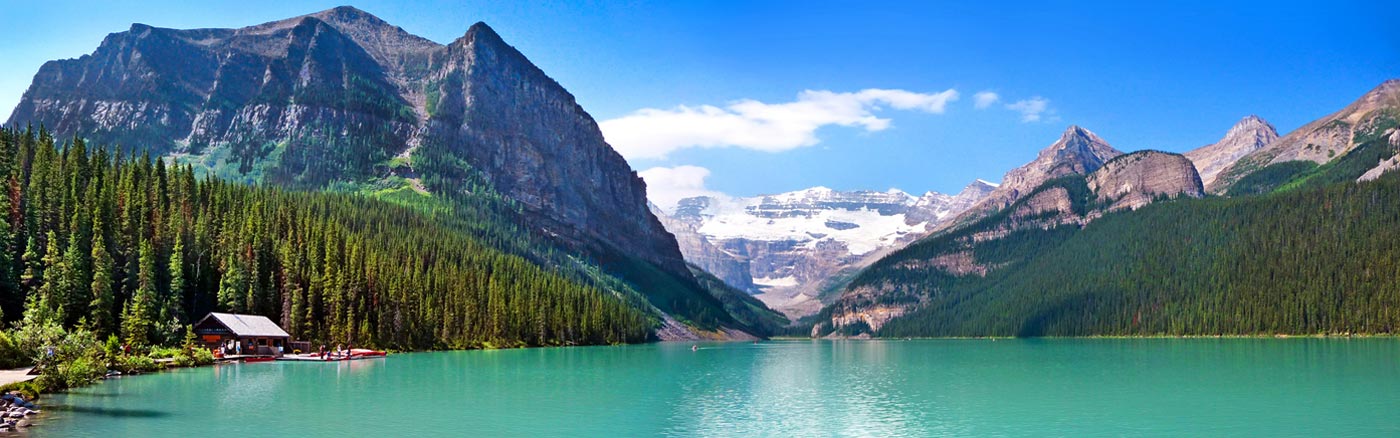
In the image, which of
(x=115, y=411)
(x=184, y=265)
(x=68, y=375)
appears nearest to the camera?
(x=115, y=411)

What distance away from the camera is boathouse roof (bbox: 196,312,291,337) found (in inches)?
4318

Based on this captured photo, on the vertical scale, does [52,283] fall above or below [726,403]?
above

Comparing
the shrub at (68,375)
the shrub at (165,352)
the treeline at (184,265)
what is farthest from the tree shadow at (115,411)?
the shrub at (165,352)

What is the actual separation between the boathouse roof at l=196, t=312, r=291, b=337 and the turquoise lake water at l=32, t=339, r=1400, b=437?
39.3 feet

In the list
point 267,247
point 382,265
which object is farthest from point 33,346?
point 382,265

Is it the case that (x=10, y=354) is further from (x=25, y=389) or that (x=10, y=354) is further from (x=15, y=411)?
(x=15, y=411)

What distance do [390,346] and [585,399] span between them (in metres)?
86.9

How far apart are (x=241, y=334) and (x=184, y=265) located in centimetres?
1441

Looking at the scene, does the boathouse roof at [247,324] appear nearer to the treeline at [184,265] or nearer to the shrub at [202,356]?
the treeline at [184,265]

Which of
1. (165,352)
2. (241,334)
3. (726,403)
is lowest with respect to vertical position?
(726,403)

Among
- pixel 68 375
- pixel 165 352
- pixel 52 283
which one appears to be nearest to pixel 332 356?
pixel 165 352

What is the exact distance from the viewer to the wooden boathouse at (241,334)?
4338 inches

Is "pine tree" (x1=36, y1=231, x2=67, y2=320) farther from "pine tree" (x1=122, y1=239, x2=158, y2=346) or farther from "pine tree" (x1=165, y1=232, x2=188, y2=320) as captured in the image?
"pine tree" (x1=165, y1=232, x2=188, y2=320)

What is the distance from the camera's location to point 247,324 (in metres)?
115
